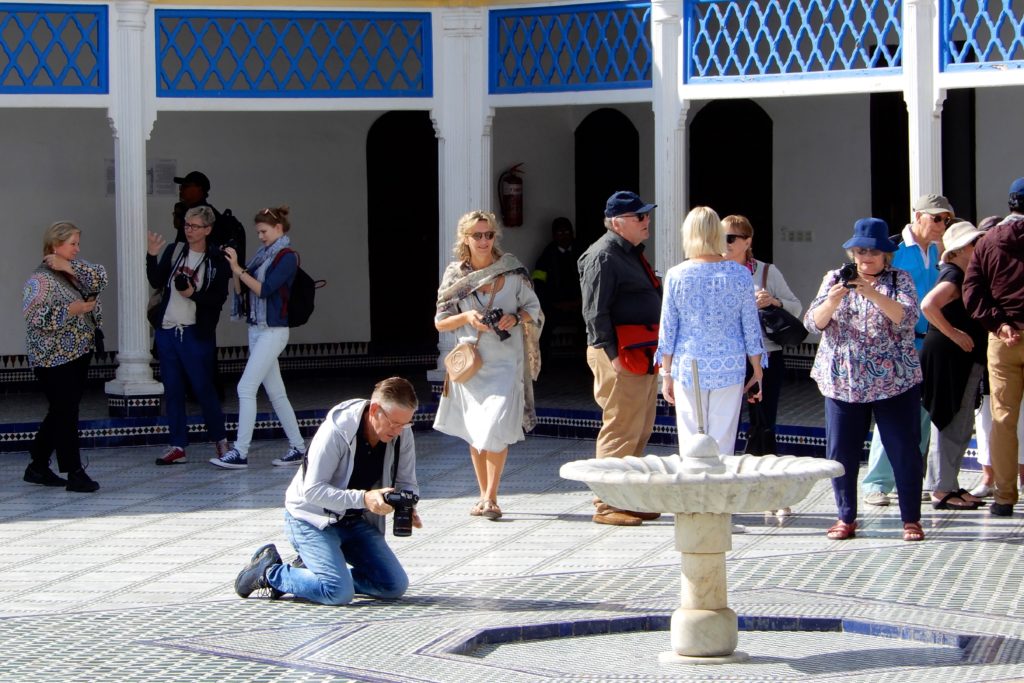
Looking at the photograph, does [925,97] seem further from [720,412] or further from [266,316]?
[266,316]

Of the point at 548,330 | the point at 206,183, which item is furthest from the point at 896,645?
the point at 548,330

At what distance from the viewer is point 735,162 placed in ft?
47.1

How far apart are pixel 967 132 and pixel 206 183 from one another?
5.61m

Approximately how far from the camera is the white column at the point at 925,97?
9820 mm

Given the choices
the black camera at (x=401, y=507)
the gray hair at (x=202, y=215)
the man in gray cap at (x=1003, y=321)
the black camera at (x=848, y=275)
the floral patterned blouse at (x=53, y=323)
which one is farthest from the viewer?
the gray hair at (x=202, y=215)

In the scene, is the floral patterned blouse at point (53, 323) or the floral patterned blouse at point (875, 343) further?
the floral patterned blouse at point (53, 323)

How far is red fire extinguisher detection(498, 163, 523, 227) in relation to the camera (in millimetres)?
14859

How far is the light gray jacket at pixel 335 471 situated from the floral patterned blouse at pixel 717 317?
158 centimetres

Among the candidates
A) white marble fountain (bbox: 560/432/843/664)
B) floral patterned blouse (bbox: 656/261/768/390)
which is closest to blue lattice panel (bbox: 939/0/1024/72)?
floral patterned blouse (bbox: 656/261/768/390)

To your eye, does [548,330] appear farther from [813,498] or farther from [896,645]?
[896,645]

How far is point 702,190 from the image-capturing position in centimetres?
1448

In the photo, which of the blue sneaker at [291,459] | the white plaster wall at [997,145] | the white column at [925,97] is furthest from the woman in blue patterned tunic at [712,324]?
the white plaster wall at [997,145]

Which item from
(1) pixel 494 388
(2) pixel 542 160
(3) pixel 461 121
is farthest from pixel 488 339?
(2) pixel 542 160

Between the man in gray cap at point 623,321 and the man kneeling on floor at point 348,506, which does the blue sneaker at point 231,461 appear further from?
the man kneeling on floor at point 348,506
